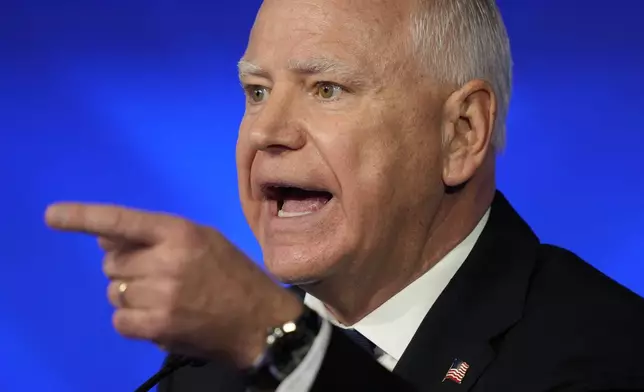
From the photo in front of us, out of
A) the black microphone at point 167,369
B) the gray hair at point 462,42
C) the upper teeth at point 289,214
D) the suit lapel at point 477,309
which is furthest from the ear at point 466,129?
the black microphone at point 167,369

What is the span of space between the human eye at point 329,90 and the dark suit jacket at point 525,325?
339 millimetres

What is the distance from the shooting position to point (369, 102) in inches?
56.6

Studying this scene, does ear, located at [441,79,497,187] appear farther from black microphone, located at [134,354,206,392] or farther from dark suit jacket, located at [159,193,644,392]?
black microphone, located at [134,354,206,392]

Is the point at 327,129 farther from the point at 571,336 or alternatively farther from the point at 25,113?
the point at 25,113

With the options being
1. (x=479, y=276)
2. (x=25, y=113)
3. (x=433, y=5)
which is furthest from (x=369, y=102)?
(x=25, y=113)

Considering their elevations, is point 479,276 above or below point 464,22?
below

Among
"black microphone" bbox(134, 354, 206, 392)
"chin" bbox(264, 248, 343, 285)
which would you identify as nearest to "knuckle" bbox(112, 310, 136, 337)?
"black microphone" bbox(134, 354, 206, 392)

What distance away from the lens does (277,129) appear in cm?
142

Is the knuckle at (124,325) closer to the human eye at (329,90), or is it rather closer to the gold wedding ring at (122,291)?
the gold wedding ring at (122,291)

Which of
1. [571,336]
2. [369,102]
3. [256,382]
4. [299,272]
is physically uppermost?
[369,102]

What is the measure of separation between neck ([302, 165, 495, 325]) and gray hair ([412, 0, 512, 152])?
123 mm

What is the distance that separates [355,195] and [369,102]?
5.4 inches

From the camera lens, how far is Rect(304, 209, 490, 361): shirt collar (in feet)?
4.95

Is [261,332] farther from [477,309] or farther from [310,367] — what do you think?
[477,309]
